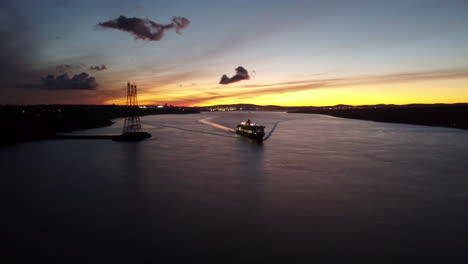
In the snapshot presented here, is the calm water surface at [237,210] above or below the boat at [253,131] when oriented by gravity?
below

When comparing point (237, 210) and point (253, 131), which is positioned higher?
point (253, 131)

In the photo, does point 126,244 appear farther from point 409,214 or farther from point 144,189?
point 409,214

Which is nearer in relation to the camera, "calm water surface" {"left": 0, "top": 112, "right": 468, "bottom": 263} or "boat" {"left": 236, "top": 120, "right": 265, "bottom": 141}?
"calm water surface" {"left": 0, "top": 112, "right": 468, "bottom": 263}

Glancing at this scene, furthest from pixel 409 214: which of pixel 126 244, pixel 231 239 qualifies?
pixel 126 244

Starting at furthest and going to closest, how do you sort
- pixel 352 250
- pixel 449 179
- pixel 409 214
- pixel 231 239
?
1. pixel 449 179
2. pixel 409 214
3. pixel 231 239
4. pixel 352 250

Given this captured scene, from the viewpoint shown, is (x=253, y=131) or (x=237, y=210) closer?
(x=237, y=210)

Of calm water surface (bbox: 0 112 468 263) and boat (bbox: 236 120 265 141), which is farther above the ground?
boat (bbox: 236 120 265 141)

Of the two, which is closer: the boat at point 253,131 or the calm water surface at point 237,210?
the calm water surface at point 237,210

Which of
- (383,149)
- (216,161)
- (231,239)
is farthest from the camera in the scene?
(383,149)
